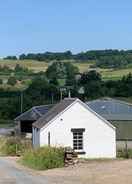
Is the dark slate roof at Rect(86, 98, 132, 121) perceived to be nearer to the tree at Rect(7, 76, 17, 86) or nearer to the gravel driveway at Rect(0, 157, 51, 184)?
the gravel driveway at Rect(0, 157, 51, 184)

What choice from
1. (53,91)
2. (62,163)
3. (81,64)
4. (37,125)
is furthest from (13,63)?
(62,163)

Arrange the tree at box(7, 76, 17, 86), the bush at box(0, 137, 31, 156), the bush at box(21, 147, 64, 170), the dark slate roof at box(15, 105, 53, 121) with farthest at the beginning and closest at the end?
the tree at box(7, 76, 17, 86) → the dark slate roof at box(15, 105, 53, 121) → the bush at box(0, 137, 31, 156) → the bush at box(21, 147, 64, 170)

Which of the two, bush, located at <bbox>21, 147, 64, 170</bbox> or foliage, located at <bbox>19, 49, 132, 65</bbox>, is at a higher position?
foliage, located at <bbox>19, 49, 132, 65</bbox>

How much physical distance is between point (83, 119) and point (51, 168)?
1243cm

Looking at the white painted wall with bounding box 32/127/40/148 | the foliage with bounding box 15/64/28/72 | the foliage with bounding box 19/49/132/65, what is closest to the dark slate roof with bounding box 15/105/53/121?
the white painted wall with bounding box 32/127/40/148

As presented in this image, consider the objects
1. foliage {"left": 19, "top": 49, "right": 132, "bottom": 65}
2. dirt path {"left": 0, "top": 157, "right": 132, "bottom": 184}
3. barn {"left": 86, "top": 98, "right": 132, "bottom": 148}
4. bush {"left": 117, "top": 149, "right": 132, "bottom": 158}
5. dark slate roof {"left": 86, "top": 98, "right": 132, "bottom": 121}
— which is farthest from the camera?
foliage {"left": 19, "top": 49, "right": 132, "bottom": 65}

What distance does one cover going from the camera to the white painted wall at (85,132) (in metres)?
47.1

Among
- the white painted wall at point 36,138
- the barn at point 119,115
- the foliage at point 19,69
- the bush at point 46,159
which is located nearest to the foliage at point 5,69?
the foliage at point 19,69

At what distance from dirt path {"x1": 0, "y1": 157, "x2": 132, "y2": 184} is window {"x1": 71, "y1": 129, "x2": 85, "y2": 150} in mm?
10756

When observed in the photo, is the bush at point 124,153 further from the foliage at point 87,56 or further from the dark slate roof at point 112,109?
the foliage at point 87,56

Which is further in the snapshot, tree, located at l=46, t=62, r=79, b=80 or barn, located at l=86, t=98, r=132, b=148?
tree, located at l=46, t=62, r=79, b=80

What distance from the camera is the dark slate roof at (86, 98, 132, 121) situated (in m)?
59.5

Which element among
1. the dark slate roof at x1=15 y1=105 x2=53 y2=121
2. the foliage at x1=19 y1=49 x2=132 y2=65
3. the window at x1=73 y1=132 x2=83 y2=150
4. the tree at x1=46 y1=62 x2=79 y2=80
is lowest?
the window at x1=73 y1=132 x2=83 y2=150

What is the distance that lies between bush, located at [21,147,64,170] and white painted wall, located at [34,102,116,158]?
930cm
